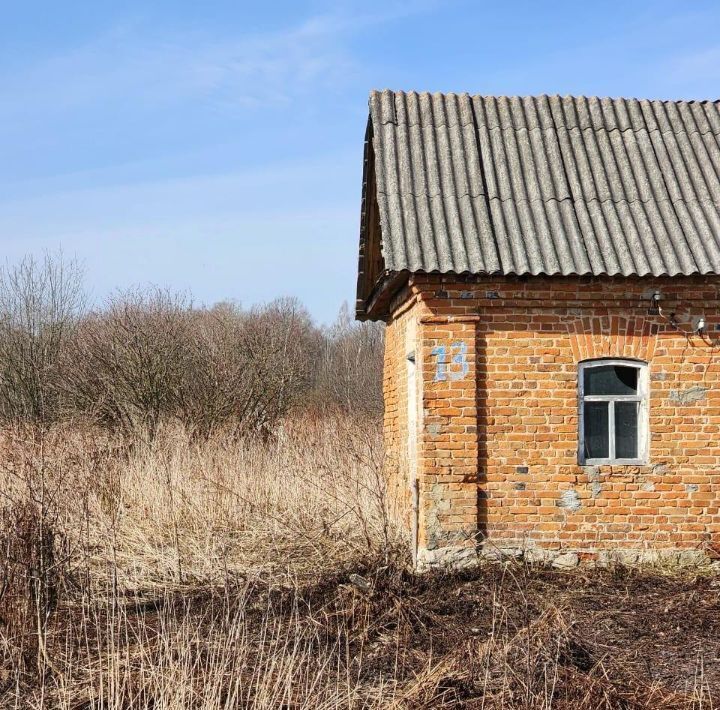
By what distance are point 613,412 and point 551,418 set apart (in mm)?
690

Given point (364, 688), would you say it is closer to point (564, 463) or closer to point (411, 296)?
point (564, 463)

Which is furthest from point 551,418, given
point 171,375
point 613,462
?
point 171,375

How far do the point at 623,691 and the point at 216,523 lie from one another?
6.65 m

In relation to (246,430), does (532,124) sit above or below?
above

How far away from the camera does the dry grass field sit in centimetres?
561

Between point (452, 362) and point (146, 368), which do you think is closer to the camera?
point (452, 362)

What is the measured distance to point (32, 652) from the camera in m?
6.26

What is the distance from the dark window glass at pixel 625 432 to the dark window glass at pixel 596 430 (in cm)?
11

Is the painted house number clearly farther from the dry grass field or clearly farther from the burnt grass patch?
the burnt grass patch

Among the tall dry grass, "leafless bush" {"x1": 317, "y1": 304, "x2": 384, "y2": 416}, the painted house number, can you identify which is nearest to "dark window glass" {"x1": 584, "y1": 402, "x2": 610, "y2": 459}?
the painted house number

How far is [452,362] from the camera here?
9781 millimetres

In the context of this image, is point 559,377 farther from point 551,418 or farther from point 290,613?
point 290,613

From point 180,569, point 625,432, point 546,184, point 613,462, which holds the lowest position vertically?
point 180,569

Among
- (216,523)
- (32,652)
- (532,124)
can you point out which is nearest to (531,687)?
(32,652)
